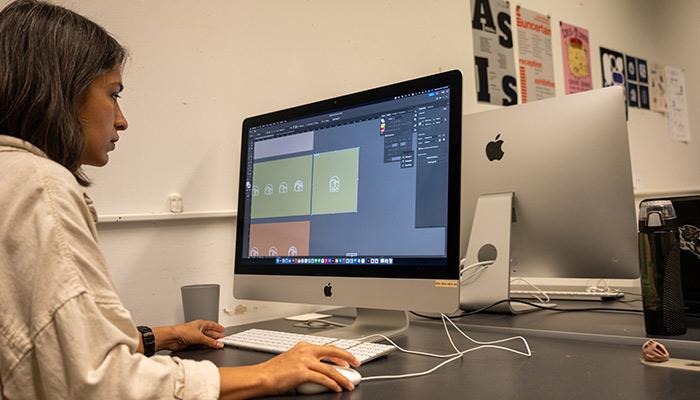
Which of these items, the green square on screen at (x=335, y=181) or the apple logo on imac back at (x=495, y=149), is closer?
the green square on screen at (x=335, y=181)

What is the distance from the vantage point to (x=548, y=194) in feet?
4.19

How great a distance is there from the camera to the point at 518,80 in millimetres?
2408

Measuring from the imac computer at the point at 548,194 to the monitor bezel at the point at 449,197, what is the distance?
40 cm

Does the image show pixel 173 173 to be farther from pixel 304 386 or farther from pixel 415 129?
pixel 304 386

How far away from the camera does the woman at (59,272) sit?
22.9 inches

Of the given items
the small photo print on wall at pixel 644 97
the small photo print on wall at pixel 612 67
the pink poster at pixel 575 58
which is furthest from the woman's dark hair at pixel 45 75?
the small photo print on wall at pixel 644 97

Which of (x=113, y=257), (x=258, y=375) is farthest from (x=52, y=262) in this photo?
(x=113, y=257)

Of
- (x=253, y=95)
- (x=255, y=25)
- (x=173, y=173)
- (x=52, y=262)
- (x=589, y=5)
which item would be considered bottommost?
(x=52, y=262)

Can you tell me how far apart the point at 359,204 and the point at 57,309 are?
62 centimetres

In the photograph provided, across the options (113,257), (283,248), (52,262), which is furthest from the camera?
(113,257)

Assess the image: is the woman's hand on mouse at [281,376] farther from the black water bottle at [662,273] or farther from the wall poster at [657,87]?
the wall poster at [657,87]

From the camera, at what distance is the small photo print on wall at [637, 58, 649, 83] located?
300cm

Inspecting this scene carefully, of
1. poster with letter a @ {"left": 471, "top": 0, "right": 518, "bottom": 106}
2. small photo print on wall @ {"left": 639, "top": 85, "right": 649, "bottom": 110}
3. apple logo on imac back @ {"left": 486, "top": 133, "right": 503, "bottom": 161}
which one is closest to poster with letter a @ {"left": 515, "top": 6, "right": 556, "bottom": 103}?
poster with letter a @ {"left": 471, "top": 0, "right": 518, "bottom": 106}

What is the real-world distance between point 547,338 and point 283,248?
0.59 m
